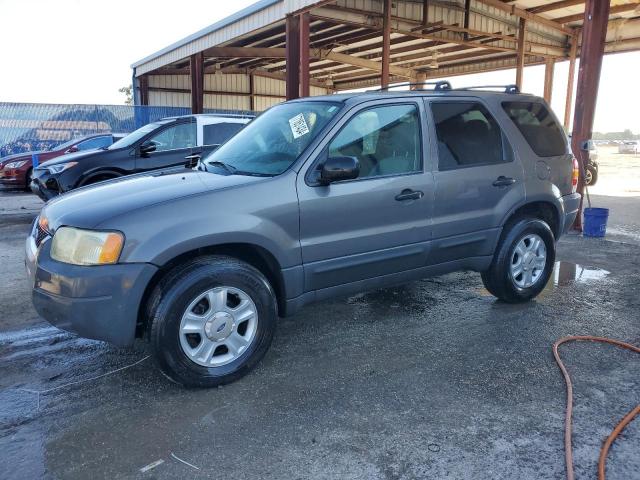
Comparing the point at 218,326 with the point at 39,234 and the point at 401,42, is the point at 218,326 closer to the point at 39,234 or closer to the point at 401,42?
the point at 39,234

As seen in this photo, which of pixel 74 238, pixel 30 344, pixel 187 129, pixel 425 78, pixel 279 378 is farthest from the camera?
pixel 425 78

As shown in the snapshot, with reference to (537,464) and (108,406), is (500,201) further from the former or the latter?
(108,406)

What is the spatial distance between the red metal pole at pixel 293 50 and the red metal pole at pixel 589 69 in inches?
227

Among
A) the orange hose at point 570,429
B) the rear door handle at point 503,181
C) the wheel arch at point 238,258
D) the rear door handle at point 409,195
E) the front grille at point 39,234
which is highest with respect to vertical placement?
the rear door handle at point 503,181

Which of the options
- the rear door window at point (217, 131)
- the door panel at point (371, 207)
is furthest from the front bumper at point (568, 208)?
the rear door window at point (217, 131)

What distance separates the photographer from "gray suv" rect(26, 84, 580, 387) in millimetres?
2822

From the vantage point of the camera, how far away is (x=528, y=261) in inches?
178

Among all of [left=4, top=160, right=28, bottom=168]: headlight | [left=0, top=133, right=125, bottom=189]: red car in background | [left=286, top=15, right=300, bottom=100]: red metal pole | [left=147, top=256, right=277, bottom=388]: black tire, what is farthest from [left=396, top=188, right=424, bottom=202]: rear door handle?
[left=4, top=160, right=28, bottom=168]: headlight

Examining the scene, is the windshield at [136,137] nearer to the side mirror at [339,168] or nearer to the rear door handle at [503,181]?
the side mirror at [339,168]

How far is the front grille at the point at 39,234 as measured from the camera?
310cm

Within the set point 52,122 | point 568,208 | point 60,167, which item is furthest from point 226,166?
point 52,122

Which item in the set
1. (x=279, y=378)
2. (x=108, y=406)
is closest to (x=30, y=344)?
(x=108, y=406)

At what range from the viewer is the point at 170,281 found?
114 inches

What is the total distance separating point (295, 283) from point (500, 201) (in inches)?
78.9
